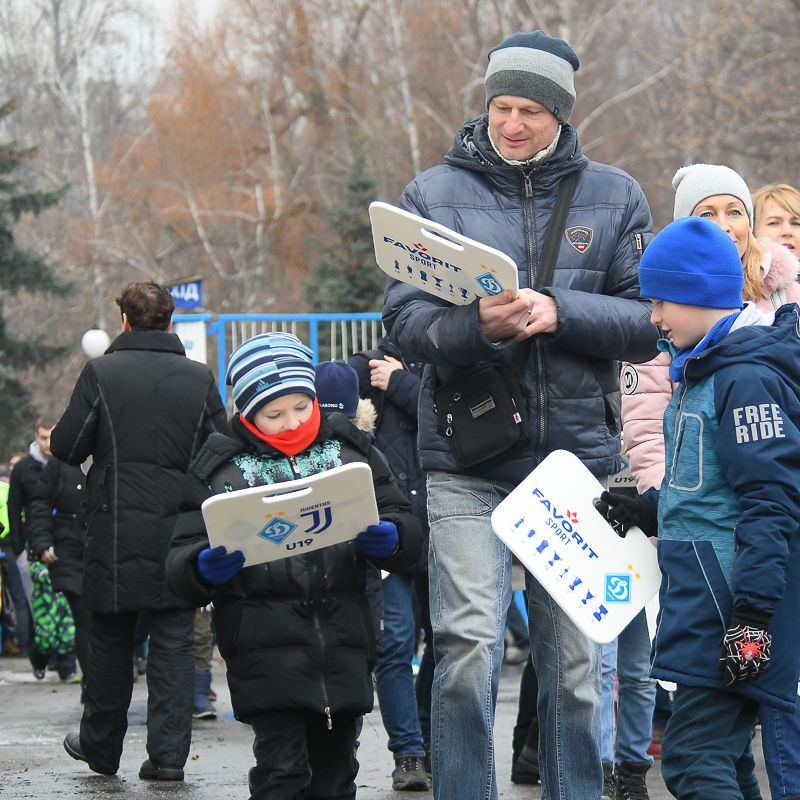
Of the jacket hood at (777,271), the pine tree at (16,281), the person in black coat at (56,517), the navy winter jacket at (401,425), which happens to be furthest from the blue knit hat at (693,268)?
the pine tree at (16,281)

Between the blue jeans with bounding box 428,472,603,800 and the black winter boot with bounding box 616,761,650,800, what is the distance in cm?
149

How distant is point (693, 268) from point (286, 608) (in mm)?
1483

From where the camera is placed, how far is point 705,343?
434 centimetres

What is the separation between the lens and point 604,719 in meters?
6.19

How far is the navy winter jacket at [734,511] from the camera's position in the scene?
4.08 meters

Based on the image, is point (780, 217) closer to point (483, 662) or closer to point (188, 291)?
point (483, 662)

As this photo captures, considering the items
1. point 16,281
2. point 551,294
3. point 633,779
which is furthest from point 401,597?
point 16,281

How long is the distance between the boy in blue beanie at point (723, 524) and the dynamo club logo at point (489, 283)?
458mm

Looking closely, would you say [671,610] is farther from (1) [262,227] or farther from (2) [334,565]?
(1) [262,227]

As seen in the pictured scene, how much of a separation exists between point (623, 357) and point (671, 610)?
951mm

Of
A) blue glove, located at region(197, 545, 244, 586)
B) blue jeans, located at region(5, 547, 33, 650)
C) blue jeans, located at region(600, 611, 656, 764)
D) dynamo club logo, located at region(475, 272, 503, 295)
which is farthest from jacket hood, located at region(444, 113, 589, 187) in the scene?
blue jeans, located at region(5, 547, 33, 650)

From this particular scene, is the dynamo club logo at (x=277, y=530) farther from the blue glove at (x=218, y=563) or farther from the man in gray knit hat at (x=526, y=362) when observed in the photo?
the man in gray knit hat at (x=526, y=362)

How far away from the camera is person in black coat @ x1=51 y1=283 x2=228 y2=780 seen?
712 centimetres

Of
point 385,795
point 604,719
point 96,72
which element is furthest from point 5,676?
point 96,72
